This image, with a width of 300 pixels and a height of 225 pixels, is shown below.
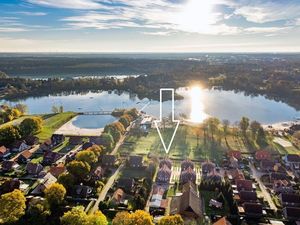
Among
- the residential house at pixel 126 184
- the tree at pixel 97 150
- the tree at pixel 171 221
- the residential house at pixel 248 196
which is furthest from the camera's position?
the tree at pixel 97 150

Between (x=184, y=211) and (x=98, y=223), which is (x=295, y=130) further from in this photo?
(x=98, y=223)

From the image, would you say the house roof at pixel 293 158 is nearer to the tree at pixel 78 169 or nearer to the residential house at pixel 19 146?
the tree at pixel 78 169

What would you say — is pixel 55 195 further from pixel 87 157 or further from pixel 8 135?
pixel 8 135

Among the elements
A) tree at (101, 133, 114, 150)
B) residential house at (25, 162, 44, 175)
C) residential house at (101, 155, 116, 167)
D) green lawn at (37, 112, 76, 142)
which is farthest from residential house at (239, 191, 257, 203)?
green lawn at (37, 112, 76, 142)

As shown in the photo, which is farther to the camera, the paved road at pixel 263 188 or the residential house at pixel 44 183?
the residential house at pixel 44 183

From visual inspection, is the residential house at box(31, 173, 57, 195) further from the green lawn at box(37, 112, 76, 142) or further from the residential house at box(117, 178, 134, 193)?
the green lawn at box(37, 112, 76, 142)

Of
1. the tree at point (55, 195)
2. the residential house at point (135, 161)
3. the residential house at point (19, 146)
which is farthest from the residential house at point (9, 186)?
the residential house at point (19, 146)

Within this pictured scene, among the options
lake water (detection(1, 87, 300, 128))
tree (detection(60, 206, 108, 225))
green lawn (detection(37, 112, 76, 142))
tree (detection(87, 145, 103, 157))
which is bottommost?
lake water (detection(1, 87, 300, 128))
